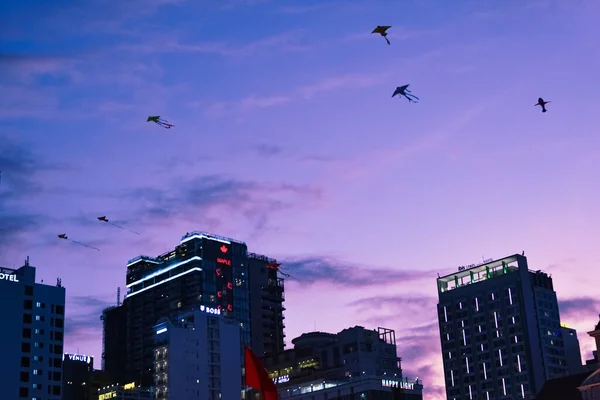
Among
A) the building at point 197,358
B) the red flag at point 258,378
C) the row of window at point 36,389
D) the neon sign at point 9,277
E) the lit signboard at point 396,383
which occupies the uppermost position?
the neon sign at point 9,277

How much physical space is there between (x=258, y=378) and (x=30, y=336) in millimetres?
125138

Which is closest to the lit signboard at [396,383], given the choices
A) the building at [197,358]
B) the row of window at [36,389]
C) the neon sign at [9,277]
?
the building at [197,358]

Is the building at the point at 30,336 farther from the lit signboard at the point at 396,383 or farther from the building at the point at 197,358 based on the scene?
the lit signboard at the point at 396,383

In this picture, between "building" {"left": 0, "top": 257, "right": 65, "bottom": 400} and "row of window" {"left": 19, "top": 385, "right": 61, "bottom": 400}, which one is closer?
"row of window" {"left": 19, "top": 385, "right": 61, "bottom": 400}

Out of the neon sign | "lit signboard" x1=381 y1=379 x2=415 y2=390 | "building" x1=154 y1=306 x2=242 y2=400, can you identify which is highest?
the neon sign

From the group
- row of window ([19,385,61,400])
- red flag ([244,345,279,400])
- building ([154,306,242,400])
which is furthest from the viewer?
building ([154,306,242,400])

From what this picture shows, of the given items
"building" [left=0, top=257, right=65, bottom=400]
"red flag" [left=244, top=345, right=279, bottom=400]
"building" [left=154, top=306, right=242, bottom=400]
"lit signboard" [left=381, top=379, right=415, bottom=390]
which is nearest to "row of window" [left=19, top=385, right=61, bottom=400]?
"building" [left=0, top=257, right=65, bottom=400]

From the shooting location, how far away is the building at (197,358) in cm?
18638

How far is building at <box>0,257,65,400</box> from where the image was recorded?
6191 inches

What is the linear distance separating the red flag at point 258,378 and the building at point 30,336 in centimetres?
11812

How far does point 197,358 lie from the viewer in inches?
7480

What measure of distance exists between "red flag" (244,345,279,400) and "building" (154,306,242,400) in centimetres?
13993

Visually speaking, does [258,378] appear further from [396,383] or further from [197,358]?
[197,358]

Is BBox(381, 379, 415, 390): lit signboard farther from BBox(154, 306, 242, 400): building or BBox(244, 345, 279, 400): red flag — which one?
BBox(244, 345, 279, 400): red flag
